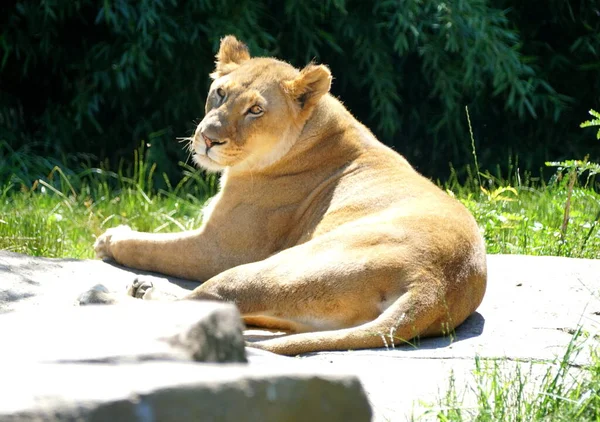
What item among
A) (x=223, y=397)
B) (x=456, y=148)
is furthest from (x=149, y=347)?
(x=456, y=148)

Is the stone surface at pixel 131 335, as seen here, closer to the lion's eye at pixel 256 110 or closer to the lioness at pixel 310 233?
the lioness at pixel 310 233

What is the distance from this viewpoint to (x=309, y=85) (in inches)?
194

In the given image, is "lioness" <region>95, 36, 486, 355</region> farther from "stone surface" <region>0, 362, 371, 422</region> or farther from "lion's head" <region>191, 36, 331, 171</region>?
"stone surface" <region>0, 362, 371, 422</region>

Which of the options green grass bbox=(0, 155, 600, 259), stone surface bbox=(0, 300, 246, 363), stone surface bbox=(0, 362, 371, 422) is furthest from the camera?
green grass bbox=(0, 155, 600, 259)

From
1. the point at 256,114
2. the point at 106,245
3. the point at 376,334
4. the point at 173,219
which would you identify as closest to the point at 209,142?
the point at 256,114

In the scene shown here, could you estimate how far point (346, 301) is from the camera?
3803 millimetres

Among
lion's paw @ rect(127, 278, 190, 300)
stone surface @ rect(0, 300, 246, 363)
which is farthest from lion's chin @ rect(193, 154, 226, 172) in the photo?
stone surface @ rect(0, 300, 246, 363)

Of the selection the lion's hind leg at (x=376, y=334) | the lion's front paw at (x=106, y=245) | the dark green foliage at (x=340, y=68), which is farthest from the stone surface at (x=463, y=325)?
the dark green foliage at (x=340, y=68)

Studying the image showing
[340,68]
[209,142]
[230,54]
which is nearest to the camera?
[209,142]

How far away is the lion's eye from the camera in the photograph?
4863 mm

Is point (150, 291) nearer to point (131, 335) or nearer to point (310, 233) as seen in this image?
point (310, 233)

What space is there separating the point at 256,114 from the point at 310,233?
674 millimetres

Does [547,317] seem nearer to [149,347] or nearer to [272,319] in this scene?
[272,319]

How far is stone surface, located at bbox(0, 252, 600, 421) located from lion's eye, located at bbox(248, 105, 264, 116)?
89 centimetres
